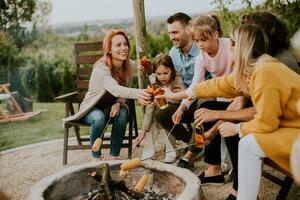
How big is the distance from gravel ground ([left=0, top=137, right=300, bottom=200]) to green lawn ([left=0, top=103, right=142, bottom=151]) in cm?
98

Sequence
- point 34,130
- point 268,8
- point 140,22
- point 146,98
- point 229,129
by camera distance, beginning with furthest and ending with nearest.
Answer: point 34,130 < point 268,8 < point 140,22 < point 146,98 < point 229,129

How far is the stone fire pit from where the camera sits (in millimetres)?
3119

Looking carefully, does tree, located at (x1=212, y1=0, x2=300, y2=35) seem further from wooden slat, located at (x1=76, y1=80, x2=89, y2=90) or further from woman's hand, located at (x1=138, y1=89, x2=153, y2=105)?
A: woman's hand, located at (x1=138, y1=89, x2=153, y2=105)

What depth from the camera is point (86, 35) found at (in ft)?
41.0

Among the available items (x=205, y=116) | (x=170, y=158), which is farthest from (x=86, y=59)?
(x=205, y=116)

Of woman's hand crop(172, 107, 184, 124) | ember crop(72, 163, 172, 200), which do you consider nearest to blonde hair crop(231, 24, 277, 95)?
ember crop(72, 163, 172, 200)

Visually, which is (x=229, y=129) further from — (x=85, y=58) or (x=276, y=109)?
(x=85, y=58)

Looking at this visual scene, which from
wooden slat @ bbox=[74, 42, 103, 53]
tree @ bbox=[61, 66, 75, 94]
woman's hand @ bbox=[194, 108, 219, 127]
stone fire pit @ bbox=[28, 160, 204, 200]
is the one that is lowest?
tree @ bbox=[61, 66, 75, 94]

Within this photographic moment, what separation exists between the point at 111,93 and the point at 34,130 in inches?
144

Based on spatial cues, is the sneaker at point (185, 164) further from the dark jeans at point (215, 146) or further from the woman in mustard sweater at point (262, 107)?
the woman in mustard sweater at point (262, 107)

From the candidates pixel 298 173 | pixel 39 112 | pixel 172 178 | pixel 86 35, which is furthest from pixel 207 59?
pixel 86 35

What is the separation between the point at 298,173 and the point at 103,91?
3226 millimetres

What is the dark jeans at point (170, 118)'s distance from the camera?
442cm

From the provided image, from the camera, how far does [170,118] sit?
444 cm
